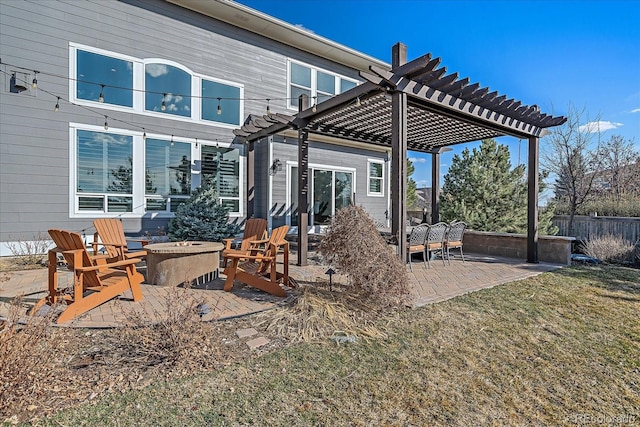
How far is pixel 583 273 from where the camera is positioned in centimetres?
668

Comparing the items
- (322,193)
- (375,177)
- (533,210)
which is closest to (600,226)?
(533,210)

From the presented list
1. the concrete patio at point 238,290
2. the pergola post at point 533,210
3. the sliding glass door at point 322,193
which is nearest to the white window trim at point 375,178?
the sliding glass door at point 322,193

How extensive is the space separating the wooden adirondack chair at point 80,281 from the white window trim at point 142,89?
517cm

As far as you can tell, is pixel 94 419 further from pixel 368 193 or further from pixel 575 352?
pixel 368 193

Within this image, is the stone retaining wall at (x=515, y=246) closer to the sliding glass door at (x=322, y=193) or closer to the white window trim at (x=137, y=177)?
the sliding glass door at (x=322, y=193)

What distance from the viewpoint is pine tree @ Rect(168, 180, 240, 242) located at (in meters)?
8.20

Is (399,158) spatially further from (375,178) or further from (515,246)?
(375,178)

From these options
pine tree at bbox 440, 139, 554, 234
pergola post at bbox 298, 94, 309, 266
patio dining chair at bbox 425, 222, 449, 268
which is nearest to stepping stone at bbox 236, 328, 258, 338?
pergola post at bbox 298, 94, 309, 266

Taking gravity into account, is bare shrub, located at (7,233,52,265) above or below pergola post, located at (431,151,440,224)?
below

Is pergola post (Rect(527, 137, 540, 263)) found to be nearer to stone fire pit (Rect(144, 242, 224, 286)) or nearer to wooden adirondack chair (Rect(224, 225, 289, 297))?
wooden adirondack chair (Rect(224, 225, 289, 297))

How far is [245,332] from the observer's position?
351 cm

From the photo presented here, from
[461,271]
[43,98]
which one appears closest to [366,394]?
[461,271]

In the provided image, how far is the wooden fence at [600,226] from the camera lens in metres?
9.57

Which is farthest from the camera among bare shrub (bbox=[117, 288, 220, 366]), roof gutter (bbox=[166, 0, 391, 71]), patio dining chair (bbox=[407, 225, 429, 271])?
roof gutter (bbox=[166, 0, 391, 71])
